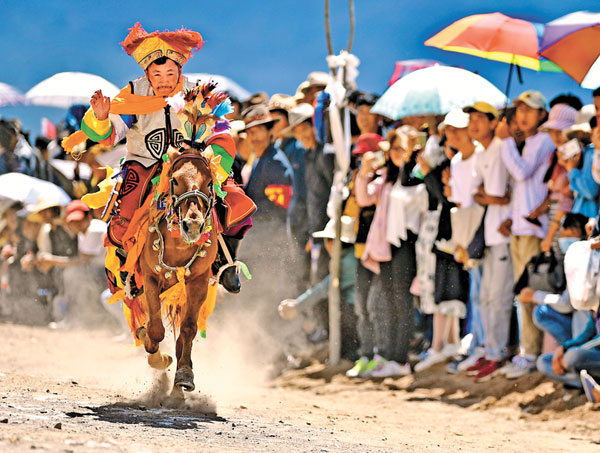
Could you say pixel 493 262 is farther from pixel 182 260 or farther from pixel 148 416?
pixel 148 416

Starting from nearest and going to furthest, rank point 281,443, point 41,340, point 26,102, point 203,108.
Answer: point 281,443
point 203,108
point 41,340
point 26,102

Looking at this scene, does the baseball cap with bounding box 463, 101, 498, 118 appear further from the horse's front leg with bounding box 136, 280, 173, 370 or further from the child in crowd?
the horse's front leg with bounding box 136, 280, 173, 370

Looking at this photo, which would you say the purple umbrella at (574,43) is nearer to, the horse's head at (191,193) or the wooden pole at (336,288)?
the wooden pole at (336,288)

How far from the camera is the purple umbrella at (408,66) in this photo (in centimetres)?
1405

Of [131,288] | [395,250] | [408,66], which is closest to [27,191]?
[408,66]

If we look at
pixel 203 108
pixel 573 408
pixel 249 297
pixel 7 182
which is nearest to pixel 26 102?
pixel 7 182

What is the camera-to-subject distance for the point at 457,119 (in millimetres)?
11516

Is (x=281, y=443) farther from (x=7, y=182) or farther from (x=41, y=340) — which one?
(x=7, y=182)

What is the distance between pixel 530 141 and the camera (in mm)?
10969

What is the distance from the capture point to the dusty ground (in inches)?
281

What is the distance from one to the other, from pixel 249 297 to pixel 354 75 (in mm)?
2985

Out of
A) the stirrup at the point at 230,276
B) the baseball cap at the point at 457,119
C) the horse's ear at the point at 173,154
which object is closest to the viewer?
the horse's ear at the point at 173,154

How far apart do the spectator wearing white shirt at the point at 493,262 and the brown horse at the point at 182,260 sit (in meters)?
3.35

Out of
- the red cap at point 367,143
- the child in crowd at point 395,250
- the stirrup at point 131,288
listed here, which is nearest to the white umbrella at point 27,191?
the red cap at point 367,143
